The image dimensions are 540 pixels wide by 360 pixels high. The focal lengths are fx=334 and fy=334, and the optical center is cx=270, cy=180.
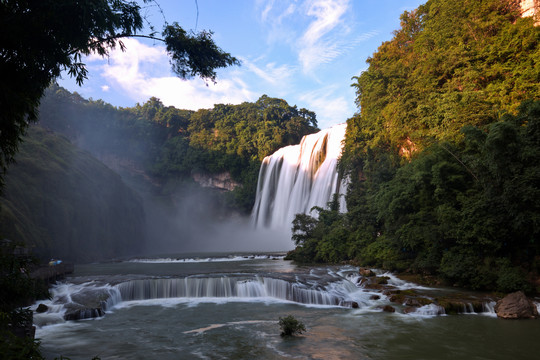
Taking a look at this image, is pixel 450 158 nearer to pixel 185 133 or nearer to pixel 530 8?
pixel 530 8

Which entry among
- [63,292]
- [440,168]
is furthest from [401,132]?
[63,292]

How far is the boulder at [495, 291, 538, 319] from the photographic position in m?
10.3

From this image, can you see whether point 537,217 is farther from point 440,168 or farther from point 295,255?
point 295,255

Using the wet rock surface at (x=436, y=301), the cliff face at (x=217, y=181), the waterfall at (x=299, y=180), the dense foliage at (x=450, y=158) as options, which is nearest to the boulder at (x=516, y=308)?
the wet rock surface at (x=436, y=301)

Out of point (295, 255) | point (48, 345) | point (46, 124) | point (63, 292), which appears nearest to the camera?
point (48, 345)

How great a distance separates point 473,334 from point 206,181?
173 feet

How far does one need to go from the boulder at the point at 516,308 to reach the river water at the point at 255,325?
0.39 metres

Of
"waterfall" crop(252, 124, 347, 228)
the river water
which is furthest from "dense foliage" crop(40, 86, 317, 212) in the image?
the river water

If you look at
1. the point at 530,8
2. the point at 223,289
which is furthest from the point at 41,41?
the point at 530,8

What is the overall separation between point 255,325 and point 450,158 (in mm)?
11975

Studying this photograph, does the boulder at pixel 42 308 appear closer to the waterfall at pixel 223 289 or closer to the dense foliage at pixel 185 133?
the waterfall at pixel 223 289

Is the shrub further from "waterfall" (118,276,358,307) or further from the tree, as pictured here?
the tree

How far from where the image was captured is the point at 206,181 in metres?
58.9

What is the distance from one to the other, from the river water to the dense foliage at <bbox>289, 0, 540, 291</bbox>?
3.05m
